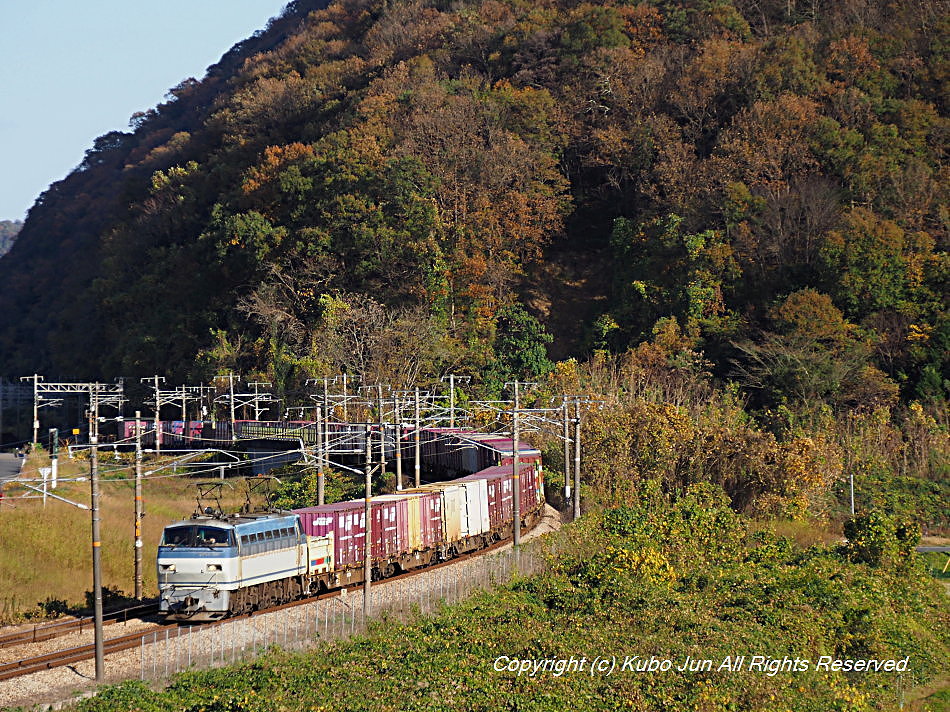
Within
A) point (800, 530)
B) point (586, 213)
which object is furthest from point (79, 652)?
point (586, 213)

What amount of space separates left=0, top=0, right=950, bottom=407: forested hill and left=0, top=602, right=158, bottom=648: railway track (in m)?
36.8

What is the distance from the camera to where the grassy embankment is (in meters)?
20.2

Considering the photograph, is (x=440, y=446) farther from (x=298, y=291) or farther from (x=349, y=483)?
(x=298, y=291)

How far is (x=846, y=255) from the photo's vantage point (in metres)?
62.1

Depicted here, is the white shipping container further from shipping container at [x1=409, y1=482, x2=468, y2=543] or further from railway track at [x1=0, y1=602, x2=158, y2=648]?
railway track at [x1=0, y1=602, x2=158, y2=648]

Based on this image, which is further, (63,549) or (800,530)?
(800,530)

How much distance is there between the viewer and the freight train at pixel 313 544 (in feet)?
86.3

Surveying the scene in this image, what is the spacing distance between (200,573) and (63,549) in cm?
1316

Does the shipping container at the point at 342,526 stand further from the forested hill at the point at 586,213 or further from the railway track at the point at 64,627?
the forested hill at the point at 586,213

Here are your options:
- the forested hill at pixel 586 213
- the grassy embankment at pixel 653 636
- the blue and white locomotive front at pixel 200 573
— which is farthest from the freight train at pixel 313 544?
the forested hill at pixel 586 213

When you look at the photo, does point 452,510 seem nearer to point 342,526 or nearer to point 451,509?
point 451,509

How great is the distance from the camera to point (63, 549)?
1438 inches

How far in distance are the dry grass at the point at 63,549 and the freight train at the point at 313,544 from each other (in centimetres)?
326

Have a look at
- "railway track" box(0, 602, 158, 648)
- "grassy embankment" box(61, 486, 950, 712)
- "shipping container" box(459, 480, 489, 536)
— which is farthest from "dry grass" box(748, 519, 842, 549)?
"railway track" box(0, 602, 158, 648)
